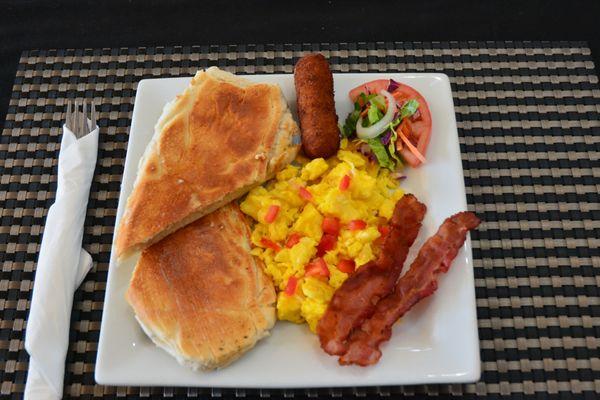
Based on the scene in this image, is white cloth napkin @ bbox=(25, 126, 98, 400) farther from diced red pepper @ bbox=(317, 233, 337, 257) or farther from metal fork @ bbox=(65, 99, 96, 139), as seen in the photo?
diced red pepper @ bbox=(317, 233, 337, 257)

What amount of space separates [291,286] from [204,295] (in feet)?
1.40

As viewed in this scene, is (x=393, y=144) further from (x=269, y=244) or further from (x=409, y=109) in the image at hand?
(x=269, y=244)

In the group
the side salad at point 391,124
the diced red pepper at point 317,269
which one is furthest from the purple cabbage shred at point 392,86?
the diced red pepper at point 317,269

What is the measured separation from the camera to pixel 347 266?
10.3 feet

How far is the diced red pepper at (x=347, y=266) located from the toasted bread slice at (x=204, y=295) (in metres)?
0.36

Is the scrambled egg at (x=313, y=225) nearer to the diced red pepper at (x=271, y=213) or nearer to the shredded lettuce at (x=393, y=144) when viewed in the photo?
the diced red pepper at (x=271, y=213)

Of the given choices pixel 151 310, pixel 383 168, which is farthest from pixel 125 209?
pixel 383 168

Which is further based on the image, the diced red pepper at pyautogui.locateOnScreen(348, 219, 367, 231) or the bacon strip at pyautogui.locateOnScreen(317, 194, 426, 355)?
the diced red pepper at pyautogui.locateOnScreen(348, 219, 367, 231)

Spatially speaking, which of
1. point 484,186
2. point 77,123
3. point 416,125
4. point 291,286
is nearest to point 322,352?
point 291,286

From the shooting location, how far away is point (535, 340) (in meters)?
3.30

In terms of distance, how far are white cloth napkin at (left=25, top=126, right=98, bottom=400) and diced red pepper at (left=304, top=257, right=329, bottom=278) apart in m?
1.27

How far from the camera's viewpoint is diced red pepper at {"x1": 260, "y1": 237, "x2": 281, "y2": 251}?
3.19m

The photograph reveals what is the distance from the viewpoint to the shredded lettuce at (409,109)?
3.49 metres

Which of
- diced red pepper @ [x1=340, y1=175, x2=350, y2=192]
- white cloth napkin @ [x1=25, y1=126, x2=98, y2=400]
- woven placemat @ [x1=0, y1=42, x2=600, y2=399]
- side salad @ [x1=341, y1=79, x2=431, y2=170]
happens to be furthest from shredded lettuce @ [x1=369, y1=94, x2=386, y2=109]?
white cloth napkin @ [x1=25, y1=126, x2=98, y2=400]
